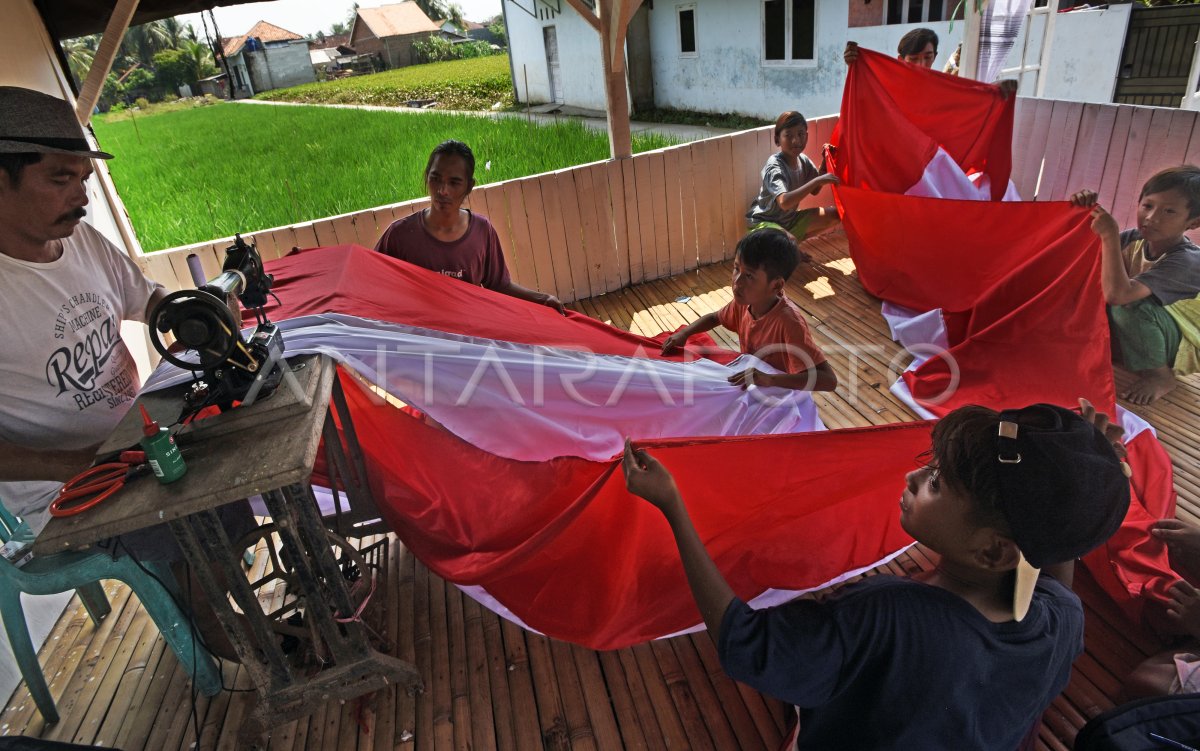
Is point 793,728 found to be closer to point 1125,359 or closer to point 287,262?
point 287,262

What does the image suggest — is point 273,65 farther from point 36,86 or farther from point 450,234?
point 450,234

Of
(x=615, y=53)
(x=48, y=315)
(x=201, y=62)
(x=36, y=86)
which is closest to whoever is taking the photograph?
(x=48, y=315)

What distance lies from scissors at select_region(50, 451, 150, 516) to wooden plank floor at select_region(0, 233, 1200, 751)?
2.89ft

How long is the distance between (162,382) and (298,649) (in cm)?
89

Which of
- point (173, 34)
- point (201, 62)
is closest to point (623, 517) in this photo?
point (201, 62)

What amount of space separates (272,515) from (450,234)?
176 centimetres

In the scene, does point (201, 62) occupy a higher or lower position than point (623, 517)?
higher

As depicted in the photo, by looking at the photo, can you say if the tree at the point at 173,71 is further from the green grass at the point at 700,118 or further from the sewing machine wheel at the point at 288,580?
the sewing machine wheel at the point at 288,580

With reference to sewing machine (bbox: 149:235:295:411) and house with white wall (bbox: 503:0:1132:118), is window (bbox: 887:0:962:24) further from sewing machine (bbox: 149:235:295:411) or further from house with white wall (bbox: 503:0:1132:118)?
sewing machine (bbox: 149:235:295:411)

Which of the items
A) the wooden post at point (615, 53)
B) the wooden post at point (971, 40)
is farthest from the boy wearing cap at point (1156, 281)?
the wooden post at point (615, 53)

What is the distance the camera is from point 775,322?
86.7 inches

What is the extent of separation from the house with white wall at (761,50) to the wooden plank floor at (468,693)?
16.5 ft

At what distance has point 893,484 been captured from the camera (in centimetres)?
166

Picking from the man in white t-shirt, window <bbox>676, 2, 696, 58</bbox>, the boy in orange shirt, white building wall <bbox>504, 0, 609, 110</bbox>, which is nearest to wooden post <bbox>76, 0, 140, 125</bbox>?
the man in white t-shirt
